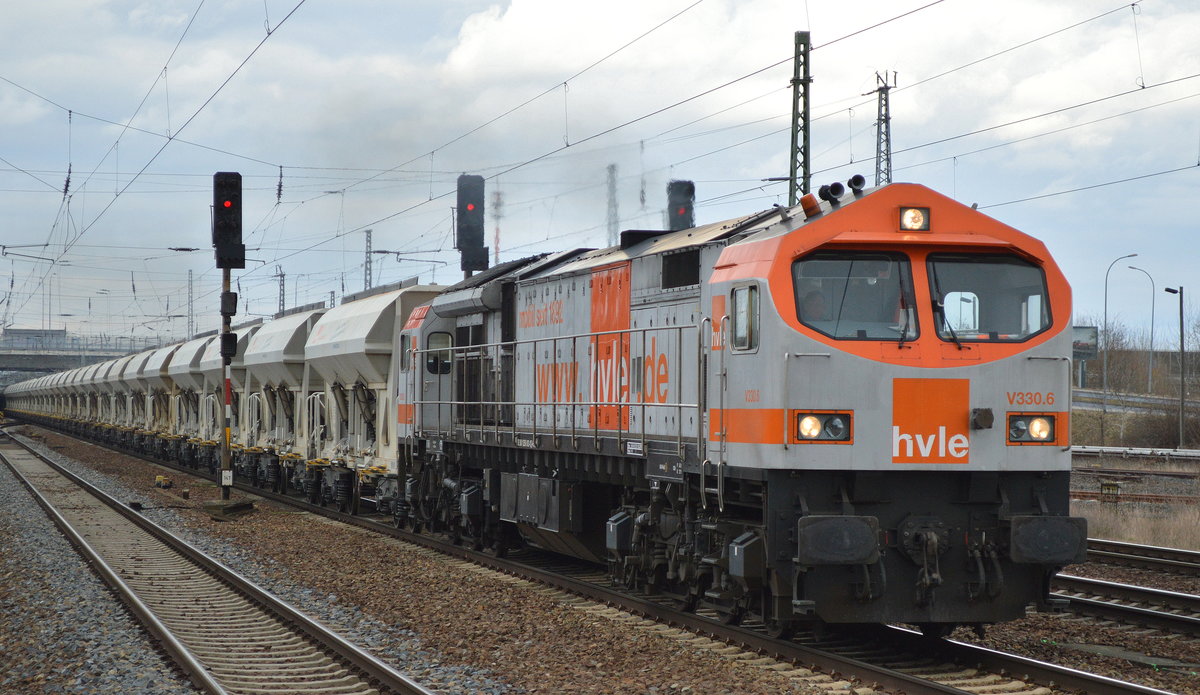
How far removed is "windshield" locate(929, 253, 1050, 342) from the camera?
8805 mm

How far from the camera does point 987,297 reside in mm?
8891

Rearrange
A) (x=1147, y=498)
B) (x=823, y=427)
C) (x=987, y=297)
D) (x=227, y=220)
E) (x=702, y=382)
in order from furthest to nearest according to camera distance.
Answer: (x=1147, y=498), (x=227, y=220), (x=702, y=382), (x=987, y=297), (x=823, y=427)

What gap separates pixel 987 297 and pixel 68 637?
8.15 meters

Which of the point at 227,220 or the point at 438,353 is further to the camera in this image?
the point at 227,220

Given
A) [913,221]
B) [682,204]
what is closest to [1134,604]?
[913,221]

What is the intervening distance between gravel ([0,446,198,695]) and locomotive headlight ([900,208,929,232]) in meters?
6.09

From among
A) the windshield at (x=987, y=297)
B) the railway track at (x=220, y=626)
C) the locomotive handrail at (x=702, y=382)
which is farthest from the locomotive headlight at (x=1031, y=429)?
the railway track at (x=220, y=626)

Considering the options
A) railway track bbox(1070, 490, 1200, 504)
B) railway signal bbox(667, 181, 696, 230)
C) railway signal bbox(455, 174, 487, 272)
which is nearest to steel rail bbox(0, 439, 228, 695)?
railway signal bbox(455, 174, 487, 272)

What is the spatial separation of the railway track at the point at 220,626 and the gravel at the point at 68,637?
0.19 meters

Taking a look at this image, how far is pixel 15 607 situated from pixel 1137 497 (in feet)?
66.2

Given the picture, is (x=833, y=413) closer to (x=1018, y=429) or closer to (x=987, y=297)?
(x=1018, y=429)

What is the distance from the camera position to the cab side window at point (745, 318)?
8789mm

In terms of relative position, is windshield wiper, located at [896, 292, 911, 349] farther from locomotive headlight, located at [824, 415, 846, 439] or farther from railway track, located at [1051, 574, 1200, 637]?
railway track, located at [1051, 574, 1200, 637]

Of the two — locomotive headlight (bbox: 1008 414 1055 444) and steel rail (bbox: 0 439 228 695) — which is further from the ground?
locomotive headlight (bbox: 1008 414 1055 444)
